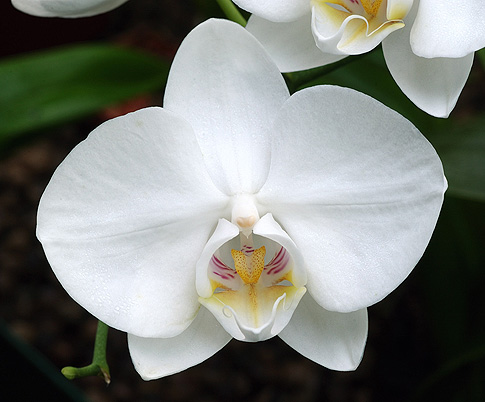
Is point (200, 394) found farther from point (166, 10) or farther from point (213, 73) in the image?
point (166, 10)

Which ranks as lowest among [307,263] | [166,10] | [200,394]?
[200,394]

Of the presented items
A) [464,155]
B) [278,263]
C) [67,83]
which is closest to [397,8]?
[278,263]

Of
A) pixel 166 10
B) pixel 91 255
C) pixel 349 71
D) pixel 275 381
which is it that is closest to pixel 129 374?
pixel 275 381

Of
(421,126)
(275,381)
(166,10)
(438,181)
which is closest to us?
(438,181)

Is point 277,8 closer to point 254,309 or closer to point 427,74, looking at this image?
point 427,74

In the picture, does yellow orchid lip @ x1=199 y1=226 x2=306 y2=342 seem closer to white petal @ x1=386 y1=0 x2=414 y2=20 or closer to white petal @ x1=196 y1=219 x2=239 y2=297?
white petal @ x1=196 y1=219 x2=239 y2=297

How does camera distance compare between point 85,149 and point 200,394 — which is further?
point 200,394

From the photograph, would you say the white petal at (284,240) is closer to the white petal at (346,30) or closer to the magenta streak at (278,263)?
the magenta streak at (278,263)
